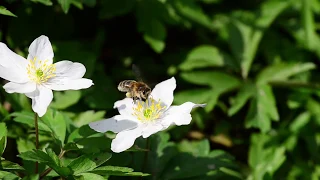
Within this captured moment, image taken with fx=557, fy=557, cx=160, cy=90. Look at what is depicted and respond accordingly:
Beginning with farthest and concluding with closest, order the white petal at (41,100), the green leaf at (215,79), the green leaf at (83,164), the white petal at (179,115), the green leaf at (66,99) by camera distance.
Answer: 1. the green leaf at (215,79)
2. the green leaf at (66,99)
3. the white petal at (179,115)
4. the green leaf at (83,164)
5. the white petal at (41,100)

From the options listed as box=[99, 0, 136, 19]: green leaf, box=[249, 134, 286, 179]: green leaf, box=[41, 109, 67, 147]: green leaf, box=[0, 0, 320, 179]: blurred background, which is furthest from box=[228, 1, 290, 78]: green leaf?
box=[41, 109, 67, 147]: green leaf

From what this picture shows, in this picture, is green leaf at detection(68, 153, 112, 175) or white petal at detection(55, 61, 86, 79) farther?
white petal at detection(55, 61, 86, 79)

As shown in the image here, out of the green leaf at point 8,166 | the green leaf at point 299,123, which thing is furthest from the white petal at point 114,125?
the green leaf at point 299,123

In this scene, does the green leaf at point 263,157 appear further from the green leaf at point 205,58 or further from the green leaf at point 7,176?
the green leaf at point 7,176

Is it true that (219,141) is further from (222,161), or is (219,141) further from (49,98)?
(49,98)

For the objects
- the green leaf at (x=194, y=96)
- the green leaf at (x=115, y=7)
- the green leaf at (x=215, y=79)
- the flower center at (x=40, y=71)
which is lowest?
the flower center at (x=40, y=71)

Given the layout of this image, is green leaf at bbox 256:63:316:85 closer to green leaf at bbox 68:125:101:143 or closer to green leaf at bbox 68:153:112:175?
green leaf at bbox 68:125:101:143
